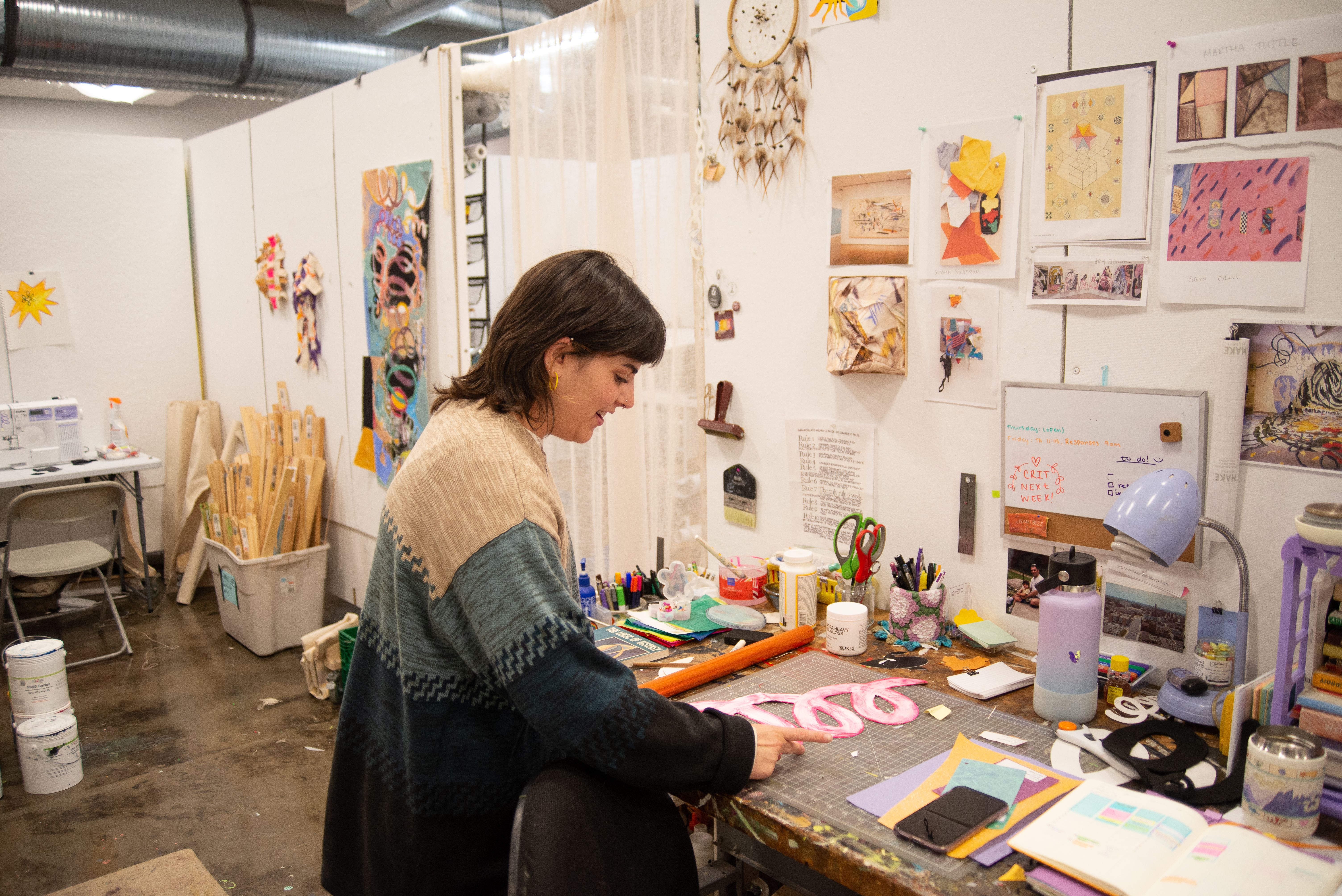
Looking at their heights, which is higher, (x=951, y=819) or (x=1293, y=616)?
(x=1293, y=616)

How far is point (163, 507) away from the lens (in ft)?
18.4

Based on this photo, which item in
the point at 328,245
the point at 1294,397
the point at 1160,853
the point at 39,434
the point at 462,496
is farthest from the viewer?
the point at 39,434

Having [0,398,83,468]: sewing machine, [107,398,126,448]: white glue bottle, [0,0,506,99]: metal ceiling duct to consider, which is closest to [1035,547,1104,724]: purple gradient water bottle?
[0,0,506,99]: metal ceiling duct

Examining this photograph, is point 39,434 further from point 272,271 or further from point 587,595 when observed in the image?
point 587,595

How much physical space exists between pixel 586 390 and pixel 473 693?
50cm

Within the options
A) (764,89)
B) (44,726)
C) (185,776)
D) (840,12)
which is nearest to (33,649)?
(44,726)

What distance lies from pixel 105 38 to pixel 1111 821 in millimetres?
4920

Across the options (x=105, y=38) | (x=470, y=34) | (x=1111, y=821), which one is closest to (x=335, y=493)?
(x=105, y=38)

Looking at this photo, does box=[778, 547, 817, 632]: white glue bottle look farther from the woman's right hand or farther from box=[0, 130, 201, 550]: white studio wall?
box=[0, 130, 201, 550]: white studio wall

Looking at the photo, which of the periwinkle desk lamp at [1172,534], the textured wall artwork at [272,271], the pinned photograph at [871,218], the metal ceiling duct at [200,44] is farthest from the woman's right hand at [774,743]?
the metal ceiling duct at [200,44]

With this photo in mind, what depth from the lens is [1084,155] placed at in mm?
1694

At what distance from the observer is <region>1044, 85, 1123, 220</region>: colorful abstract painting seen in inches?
65.1

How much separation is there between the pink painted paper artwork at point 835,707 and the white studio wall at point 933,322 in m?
0.41

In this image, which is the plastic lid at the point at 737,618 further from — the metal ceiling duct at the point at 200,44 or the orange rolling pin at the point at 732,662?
the metal ceiling duct at the point at 200,44
